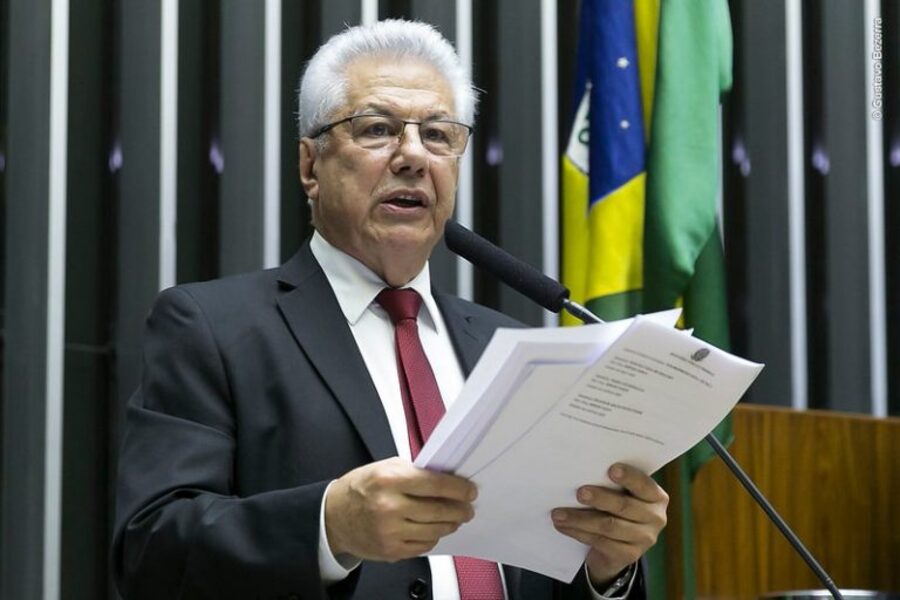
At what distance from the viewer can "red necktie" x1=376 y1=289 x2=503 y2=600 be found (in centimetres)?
198

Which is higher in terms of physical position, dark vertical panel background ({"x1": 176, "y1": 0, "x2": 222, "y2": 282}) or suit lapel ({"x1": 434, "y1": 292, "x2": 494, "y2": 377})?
dark vertical panel background ({"x1": 176, "y1": 0, "x2": 222, "y2": 282})

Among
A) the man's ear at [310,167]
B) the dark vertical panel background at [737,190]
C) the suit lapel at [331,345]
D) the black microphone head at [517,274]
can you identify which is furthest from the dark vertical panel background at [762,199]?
the black microphone head at [517,274]

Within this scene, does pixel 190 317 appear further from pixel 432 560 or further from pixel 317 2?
pixel 317 2

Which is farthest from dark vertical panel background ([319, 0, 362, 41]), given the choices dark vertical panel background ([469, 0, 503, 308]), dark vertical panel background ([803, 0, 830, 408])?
dark vertical panel background ([803, 0, 830, 408])

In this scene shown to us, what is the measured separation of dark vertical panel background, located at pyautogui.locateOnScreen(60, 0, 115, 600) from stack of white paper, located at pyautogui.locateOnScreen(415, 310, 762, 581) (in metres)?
2.01

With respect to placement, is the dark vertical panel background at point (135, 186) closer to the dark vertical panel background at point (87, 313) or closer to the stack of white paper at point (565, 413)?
the dark vertical panel background at point (87, 313)

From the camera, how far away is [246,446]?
6.40ft

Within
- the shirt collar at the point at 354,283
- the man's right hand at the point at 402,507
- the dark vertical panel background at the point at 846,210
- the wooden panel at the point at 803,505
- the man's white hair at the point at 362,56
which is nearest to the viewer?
the man's right hand at the point at 402,507

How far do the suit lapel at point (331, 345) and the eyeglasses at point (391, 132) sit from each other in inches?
8.6

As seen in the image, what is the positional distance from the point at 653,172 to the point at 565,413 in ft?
6.54

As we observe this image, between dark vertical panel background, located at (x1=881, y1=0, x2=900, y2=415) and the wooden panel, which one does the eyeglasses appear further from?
dark vertical panel background, located at (x1=881, y1=0, x2=900, y2=415)

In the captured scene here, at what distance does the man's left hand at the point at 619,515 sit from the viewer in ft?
5.59

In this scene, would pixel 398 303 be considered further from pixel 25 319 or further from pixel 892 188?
pixel 892 188

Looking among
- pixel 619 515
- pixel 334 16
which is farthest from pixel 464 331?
pixel 334 16
